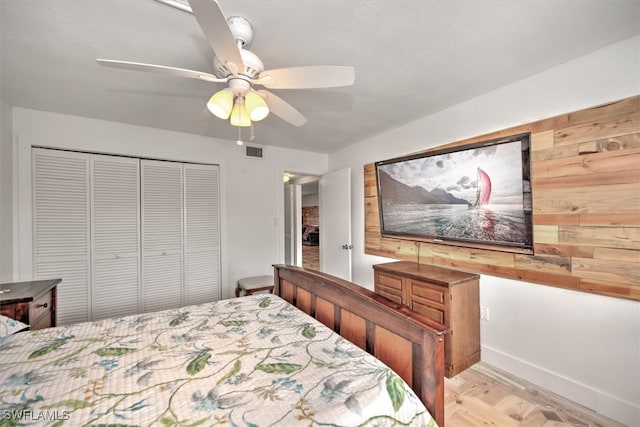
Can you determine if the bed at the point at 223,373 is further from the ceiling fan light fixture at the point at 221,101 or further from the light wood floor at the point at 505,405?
the ceiling fan light fixture at the point at 221,101

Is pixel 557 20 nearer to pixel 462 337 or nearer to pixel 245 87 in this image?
pixel 245 87

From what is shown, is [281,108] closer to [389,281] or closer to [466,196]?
[466,196]

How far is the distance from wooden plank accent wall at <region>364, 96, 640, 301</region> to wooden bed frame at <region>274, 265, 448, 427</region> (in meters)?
1.47

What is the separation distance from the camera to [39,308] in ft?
5.99

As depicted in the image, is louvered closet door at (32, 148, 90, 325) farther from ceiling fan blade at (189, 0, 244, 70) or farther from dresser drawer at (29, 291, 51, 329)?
ceiling fan blade at (189, 0, 244, 70)

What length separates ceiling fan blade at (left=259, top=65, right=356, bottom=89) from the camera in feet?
4.05

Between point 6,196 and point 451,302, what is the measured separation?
3.95 meters

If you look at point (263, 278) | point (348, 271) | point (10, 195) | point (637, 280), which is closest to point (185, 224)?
point (263, 278)

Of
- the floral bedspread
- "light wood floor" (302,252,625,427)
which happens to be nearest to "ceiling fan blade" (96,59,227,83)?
the floral bedspread

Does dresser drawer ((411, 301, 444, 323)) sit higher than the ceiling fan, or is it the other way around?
Answer: the ceiling fan

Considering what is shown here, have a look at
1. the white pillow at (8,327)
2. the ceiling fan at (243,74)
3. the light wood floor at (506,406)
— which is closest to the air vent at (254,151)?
the ceiling fan at (243,74)

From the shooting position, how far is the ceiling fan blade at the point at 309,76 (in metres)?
1.24

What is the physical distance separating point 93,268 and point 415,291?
10.7 feet

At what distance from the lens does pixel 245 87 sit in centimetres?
139
